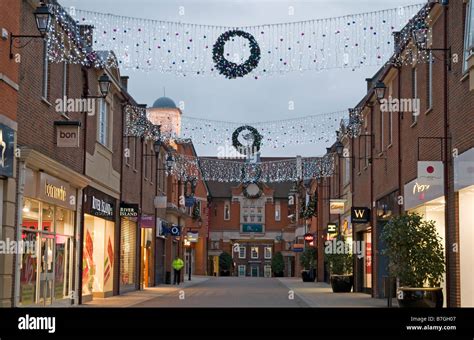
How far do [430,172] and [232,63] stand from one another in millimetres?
5610

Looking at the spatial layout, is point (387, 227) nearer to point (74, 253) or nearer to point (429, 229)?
point (429, 229)

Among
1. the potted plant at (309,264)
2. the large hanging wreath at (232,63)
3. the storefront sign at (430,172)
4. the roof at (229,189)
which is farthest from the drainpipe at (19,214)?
Result: the roof at (229,189)

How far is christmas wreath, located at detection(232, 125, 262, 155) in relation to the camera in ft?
97.5

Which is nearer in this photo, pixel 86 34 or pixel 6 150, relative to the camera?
pixel 6 150

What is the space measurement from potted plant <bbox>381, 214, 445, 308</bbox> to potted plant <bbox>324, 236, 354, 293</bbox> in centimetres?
1505

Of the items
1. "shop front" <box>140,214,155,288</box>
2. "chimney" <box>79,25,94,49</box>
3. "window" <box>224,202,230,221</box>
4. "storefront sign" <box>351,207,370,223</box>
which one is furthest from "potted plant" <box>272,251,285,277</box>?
"chimney" <box>79,25,94,49</box>

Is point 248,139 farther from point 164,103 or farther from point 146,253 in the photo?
point 164,103

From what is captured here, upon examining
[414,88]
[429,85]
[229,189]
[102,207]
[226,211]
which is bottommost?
[102,207]

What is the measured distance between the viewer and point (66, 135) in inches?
840

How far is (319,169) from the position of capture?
1956 inches

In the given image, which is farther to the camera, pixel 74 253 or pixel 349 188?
pixel 349 188

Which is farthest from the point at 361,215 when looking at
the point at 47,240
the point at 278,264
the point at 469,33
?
the point at 278,264
